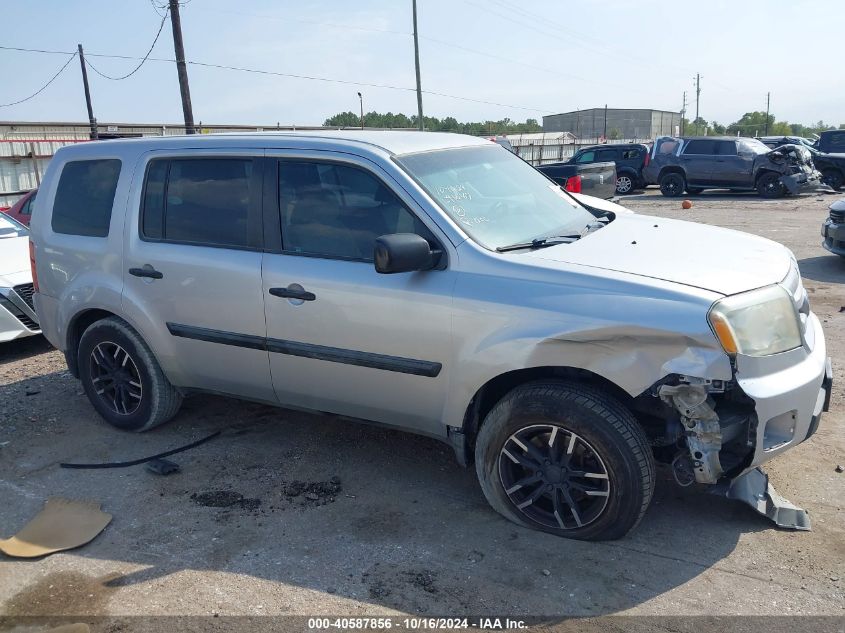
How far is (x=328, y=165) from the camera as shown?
4.14 meters

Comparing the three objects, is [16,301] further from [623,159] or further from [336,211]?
[623,159]

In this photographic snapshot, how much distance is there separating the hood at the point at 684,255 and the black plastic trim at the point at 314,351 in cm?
80

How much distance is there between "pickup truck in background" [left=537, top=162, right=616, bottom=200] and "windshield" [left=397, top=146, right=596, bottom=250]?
15.6ft

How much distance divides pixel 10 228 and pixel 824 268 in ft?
33.3

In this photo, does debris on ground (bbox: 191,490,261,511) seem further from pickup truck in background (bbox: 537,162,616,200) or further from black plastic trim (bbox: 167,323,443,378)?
pickup truck in background (bbox: 537,162,616,200)

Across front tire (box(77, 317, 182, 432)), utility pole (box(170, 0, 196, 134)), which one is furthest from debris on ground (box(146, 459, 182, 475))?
utility pole (box(170, 0, 196, 134))

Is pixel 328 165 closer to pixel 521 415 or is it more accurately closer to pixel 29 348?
pixel 521 415

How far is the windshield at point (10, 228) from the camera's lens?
27.3 ft

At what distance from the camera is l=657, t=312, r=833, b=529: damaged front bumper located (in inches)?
128

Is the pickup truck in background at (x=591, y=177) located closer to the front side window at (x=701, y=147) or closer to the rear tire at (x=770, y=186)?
the front side window at (x=701, y=147)

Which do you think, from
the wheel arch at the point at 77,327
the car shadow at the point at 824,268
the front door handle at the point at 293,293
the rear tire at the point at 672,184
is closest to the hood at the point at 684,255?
the front door handle at the point at 293,293

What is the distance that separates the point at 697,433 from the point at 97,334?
3788 mm

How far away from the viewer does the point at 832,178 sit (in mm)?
21609

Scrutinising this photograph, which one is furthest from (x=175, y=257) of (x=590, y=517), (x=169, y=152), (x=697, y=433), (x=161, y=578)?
(x=697, y=433)
